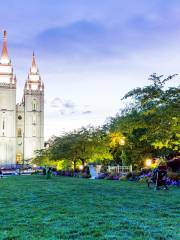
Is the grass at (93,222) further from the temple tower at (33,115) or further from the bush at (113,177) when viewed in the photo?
the temple tower at (33,115)

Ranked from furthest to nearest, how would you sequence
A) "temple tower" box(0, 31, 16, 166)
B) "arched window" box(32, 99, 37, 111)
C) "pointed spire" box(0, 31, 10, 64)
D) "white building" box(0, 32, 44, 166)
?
"arched window" box(32, 99, 37, 111) → "pointed spire" box(0, 31, 10, 64) → "white building" box(0, 32, 44, 166) → "temple tower" box(0, 31, 16, 166)

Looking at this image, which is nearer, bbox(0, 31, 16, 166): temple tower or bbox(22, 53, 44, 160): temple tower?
bbox(0, 31, 16, 166): temple tower

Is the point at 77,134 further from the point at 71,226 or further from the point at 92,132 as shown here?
the point at 71,226

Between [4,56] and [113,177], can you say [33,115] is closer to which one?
[4,56]

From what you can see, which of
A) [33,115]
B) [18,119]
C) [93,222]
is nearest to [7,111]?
[18,119]

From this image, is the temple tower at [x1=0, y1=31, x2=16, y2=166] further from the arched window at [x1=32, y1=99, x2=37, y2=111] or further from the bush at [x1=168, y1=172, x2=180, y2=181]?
the bush at [x1=168, y1=172, x2=180, y2=181]

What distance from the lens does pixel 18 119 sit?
455 feet

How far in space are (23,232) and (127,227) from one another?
1.93m

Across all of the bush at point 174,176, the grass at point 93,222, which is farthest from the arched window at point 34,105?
the grass at point 93,222

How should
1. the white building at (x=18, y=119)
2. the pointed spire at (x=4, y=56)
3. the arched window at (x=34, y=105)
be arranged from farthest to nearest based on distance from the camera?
the arched window at (x=34, y=105) < the pointed spire at (x=4, y=56) < the white building at (x=18, y=119)

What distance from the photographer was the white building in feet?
438

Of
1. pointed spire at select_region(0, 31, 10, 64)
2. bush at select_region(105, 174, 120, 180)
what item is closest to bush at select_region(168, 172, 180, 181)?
bush at select_region(105, 174, 120, 180)

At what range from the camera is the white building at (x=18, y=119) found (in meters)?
134

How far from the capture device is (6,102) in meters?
137
